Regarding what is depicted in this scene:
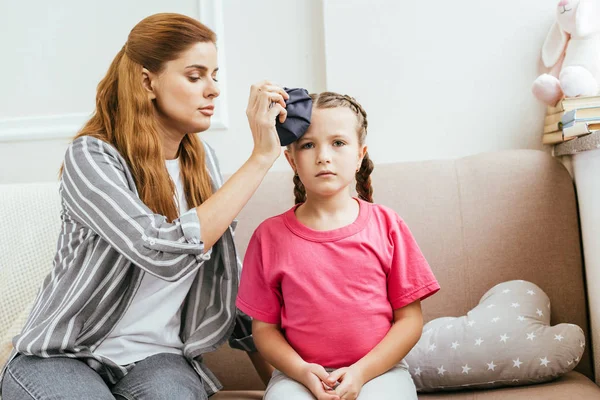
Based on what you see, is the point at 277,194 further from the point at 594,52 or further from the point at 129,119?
the point at 594,52

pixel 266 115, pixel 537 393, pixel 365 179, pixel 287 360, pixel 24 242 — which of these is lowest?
pixel 537 393

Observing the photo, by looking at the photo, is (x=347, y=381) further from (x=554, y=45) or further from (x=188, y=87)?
(x=554, y=45)

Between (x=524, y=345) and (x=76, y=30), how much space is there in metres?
1.68

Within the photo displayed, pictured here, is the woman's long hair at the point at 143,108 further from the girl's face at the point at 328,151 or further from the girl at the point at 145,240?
the girl's face at the point at 328,151

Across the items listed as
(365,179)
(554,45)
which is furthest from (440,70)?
(365,179)

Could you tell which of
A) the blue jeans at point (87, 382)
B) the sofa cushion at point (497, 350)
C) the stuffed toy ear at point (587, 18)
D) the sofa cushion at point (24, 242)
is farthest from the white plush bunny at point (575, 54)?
the sofa cushion at point (24, 242)

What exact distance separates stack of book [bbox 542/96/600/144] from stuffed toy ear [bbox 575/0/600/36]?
19 cm

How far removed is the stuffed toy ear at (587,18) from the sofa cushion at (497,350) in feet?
2.34

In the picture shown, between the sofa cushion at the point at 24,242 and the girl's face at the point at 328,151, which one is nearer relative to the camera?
the girl's face at the point at 328,151

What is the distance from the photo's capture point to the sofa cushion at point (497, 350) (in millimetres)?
1348

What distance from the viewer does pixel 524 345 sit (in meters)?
1.36

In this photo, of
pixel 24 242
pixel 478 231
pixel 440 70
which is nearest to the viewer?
pixel 478 231

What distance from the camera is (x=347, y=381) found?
1123 millimetres

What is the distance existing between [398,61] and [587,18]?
1.67 feet
